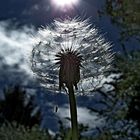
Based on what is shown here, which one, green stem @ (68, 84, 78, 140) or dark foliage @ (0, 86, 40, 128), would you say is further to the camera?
dark foliage @ (0, 86, 40, 128)

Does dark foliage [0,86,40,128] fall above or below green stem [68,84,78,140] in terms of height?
above

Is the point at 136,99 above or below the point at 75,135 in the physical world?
above

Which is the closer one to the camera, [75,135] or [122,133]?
[75,135]

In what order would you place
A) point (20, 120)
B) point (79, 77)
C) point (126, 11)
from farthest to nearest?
Result: 1. point (20, 120)
2. point (126, 11)
3. point (79, 77)

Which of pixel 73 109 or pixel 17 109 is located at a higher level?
pixel 17 109

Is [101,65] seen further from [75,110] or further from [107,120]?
[107,120]

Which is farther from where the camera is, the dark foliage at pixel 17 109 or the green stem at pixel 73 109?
the dark foliage at pixel 17 109

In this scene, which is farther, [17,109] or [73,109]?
[17,109]

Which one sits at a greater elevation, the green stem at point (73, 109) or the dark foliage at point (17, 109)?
the dark foliage at point (17, 109)

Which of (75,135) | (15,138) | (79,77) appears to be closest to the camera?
(75,135)

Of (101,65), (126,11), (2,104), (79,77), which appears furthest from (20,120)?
(79,77)

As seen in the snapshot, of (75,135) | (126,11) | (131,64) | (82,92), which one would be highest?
(126,11)
